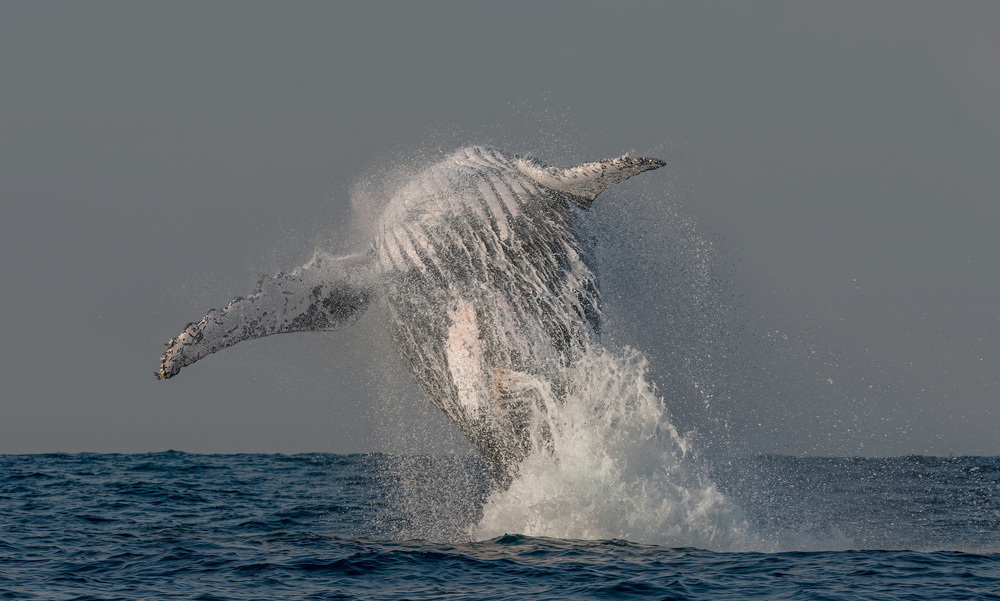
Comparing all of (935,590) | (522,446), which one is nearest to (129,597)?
(522,446)

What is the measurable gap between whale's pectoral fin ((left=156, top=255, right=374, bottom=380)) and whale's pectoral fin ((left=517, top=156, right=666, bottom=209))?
11.0ft

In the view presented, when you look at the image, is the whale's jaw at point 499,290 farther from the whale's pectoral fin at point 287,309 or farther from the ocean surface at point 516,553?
the ocean surface at point 516,553

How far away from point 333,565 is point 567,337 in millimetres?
4732

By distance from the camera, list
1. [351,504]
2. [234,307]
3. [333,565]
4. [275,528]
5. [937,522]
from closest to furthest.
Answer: [333,565] < [234,307] < [275,528] < [937,522] < [351,504]

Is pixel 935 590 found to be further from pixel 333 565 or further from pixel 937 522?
pixel 937 522

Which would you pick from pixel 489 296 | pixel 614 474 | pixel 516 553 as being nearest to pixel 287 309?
pixel 489 296

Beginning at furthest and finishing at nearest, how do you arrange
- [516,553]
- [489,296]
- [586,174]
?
[489,296]
[516,553]
[586,174]

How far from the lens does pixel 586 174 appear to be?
1199 centimetres

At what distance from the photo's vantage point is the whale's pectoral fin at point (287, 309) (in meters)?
13.3

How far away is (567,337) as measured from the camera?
12.8m

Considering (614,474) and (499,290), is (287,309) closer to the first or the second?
(499,290)

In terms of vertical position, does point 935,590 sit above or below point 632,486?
below

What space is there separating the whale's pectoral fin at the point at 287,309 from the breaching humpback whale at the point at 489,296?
34mm

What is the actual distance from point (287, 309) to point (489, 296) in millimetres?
3558
